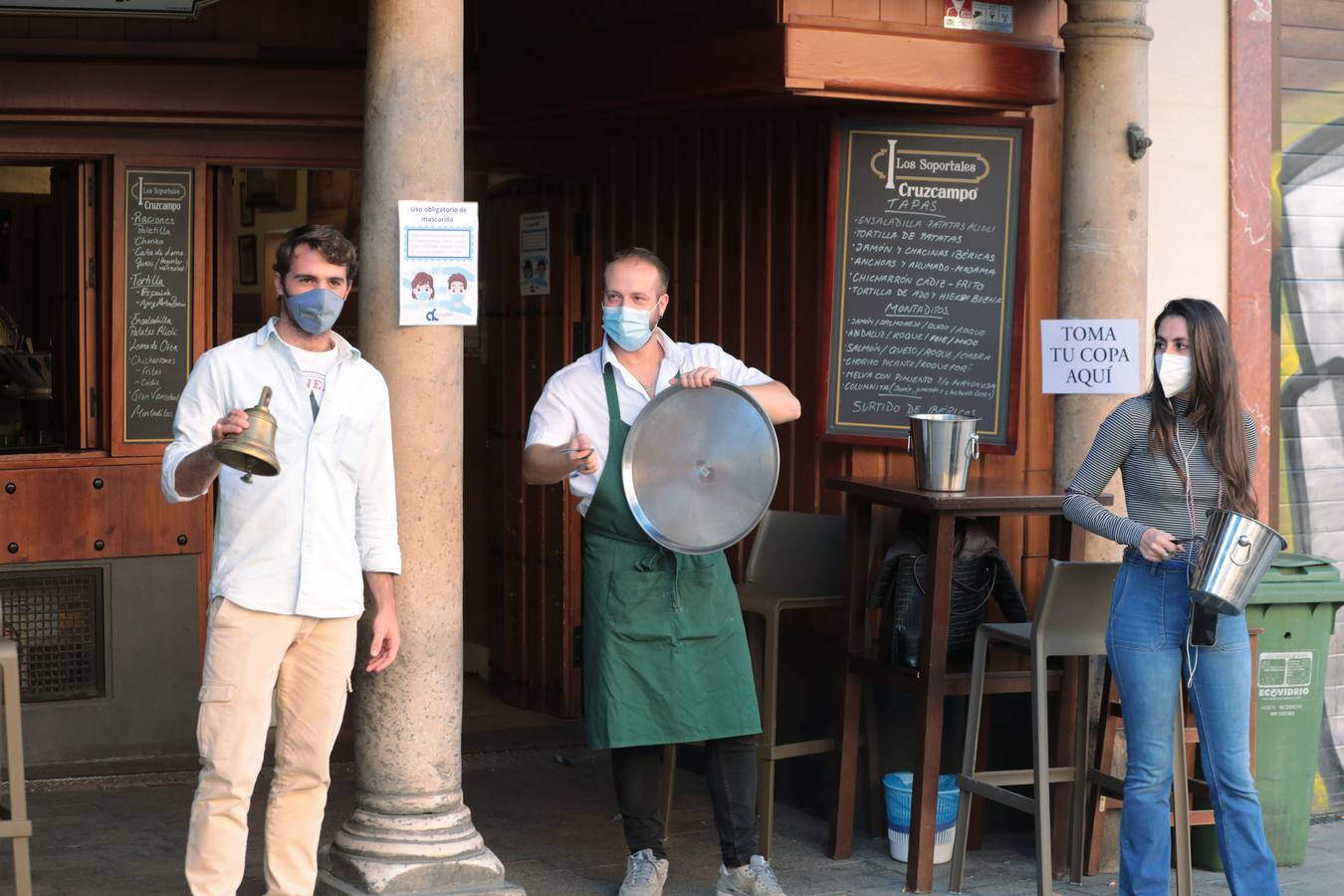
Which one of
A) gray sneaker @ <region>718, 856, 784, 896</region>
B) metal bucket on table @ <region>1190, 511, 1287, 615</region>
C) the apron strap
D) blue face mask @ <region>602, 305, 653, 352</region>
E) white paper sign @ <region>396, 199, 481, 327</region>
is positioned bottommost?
gray sneaker @ <region>718, 856, 784, 896</region>

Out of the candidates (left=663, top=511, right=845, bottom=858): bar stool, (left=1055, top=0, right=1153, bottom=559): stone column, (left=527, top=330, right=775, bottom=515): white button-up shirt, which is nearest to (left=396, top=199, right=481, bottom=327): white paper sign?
(left=527, top=330, right=775, bottom=515): white button-up shirt

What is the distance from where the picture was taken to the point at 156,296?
6.54 metres

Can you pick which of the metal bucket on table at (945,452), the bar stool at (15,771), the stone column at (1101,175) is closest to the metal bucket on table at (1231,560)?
the metal bucket on table at (945,452)

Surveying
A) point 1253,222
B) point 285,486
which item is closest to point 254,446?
point 285,486

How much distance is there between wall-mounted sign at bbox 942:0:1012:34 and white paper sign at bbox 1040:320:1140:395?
39.1 inches

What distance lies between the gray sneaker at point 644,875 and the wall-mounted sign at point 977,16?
2778 mm

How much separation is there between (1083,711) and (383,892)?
2.16 m

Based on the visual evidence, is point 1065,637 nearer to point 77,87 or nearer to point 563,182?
point 563,182

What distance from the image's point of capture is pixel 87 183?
654cm

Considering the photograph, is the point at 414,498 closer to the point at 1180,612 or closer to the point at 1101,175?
the point at 1180,612

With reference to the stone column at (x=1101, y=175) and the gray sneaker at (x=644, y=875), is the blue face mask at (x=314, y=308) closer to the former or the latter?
the gray sneaker at (x=644, y=875)

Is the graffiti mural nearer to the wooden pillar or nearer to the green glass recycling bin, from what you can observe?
the wooden pillar

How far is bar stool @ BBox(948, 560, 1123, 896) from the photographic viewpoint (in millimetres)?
4988

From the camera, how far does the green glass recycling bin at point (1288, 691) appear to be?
221 inches
